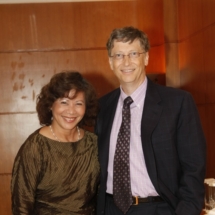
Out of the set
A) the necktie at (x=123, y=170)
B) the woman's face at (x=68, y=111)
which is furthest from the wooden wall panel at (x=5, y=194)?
the necktie at (x=123, y=170)

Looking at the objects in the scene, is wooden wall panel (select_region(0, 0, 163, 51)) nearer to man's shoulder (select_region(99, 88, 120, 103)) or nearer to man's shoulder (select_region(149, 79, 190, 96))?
man's shoulder (select_region(99, 88, 120, 103))

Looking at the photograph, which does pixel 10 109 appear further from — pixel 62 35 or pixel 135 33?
pixel 135 33

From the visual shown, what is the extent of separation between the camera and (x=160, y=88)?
89.2 inches

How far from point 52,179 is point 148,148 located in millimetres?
580

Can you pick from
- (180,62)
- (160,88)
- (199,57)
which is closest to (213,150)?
(199,57)

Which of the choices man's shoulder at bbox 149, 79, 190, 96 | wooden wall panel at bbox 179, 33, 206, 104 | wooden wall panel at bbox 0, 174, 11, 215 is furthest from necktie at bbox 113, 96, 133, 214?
wooden wall panel at bbox 0, 174, 11, 215

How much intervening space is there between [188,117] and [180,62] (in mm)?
3024

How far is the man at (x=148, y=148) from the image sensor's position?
82.0 inches

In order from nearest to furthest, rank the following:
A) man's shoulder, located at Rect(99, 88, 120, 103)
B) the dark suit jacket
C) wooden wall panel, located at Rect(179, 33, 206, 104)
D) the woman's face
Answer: the dark suit jacket → the woman's face → man's shoulder, located at Rect(99, 88, 120, 103) → wooden wall panel, located at Rect(179, 33, 206, 104)

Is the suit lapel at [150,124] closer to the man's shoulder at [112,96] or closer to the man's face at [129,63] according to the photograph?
the man's face at [129,63]

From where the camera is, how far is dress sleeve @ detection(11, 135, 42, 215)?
2242mm

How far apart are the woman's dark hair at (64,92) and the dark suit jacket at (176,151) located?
0.44 meters

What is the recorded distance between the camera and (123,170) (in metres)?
2.16

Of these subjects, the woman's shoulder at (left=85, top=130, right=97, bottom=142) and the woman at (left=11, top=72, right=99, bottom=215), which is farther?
the woman's shoulder at (left=85, top=130, right=97, bottom=142)
